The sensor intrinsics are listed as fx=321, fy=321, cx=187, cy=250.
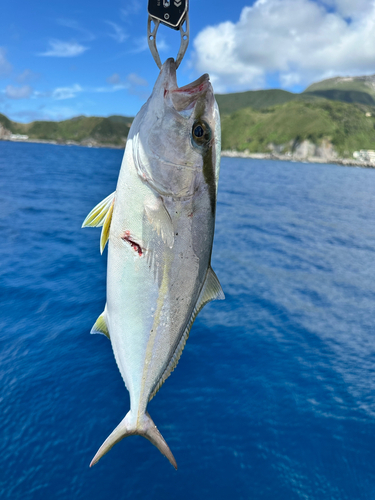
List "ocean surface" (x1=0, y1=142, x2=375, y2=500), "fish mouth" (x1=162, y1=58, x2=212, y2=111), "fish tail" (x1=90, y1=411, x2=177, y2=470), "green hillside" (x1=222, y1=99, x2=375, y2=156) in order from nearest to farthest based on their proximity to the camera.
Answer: "fish mouth" (x1=162, y1=58, x2=212, y2=111) < "fish tail" (x1=90, y1=411, x2=177, y2=470) < "ocean surface" (x1=0, y1=142, x2=375, y2=500) < "green hillside" (x1=222, y1=99, x2=375, y2=156)

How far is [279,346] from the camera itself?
731cm

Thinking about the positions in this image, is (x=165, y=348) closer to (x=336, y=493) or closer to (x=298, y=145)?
(x=336, y=493)

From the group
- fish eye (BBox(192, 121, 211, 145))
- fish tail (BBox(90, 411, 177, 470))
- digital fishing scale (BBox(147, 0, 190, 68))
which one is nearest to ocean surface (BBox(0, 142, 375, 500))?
fish tail (BBox(90, 411, 177, 470))

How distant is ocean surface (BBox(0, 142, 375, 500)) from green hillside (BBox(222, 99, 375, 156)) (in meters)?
166

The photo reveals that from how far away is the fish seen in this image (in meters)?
2.24

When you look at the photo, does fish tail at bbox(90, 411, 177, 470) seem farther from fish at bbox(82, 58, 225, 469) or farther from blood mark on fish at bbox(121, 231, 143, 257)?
blood mark on fish at bbox(121, 231, 143, 257)

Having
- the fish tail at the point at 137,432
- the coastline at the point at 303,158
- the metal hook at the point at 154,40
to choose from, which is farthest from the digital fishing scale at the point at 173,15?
the coastline at the point at 303,158

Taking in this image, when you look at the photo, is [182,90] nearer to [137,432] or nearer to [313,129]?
[137,432]

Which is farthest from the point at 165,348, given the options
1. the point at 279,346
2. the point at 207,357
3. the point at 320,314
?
the point at 320,314

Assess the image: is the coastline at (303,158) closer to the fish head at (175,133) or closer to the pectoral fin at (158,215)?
the fish head at (175,133)

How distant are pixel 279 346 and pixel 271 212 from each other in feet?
53.5

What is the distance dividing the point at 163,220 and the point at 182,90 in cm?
92

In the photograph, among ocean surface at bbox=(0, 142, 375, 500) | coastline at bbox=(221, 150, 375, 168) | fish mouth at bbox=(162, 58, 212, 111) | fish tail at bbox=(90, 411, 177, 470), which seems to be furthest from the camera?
coastline at bbox=(221, 150, 375, 168)

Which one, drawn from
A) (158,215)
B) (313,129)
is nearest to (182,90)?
(158,215)
